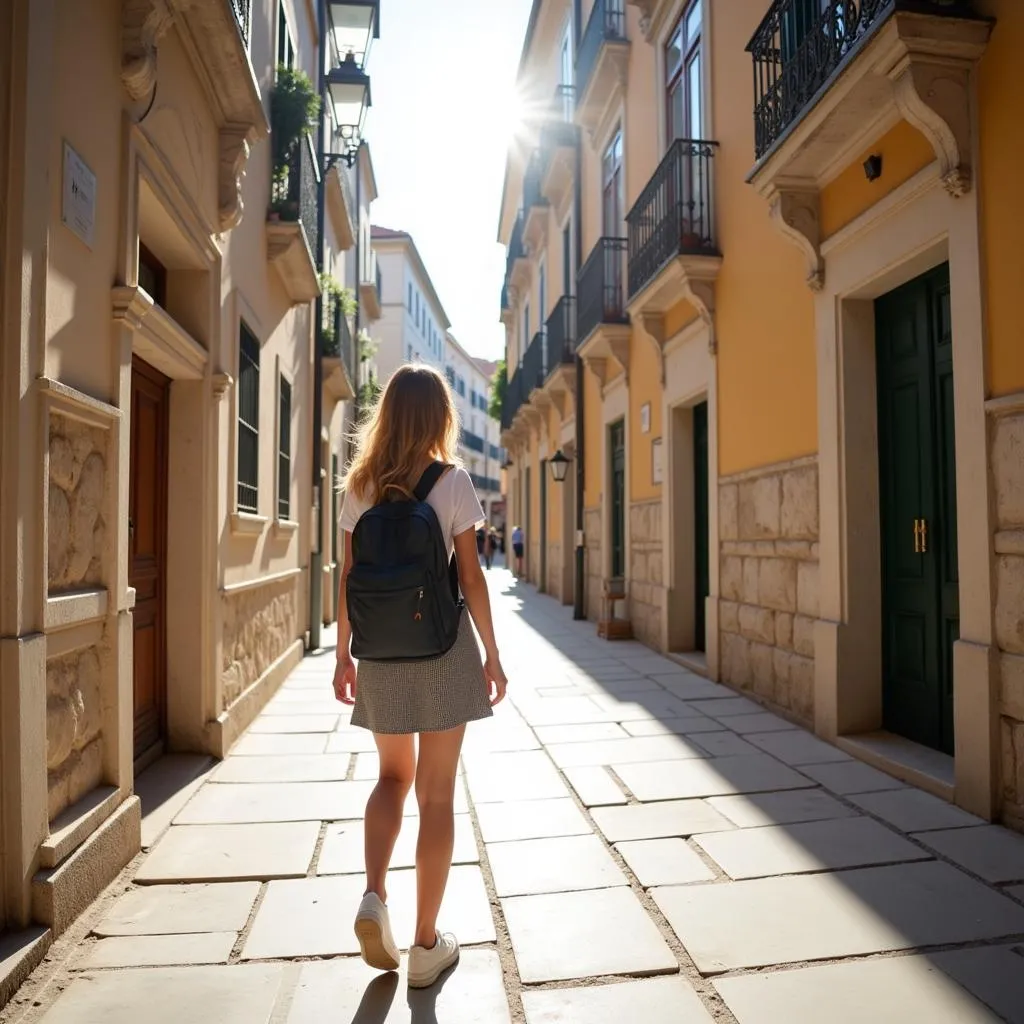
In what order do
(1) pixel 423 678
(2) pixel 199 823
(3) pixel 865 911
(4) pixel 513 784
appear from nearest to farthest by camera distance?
(1) pixel 423 678 < (3) pixel 865 911 < (2) pixel 199 823 < (4) pixel 513 784

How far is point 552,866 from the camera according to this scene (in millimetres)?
3268

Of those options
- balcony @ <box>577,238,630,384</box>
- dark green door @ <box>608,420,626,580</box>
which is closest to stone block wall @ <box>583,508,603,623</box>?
dark green door @ <box>608,420,626,580</box>

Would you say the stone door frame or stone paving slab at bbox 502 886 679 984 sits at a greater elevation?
the stone door frame

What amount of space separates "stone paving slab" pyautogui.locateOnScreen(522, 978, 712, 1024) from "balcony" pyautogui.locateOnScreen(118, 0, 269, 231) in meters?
3.64

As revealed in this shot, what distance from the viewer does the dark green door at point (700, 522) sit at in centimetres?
864

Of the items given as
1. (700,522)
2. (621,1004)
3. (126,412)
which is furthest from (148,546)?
(700,522)

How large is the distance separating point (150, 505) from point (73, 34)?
94.9 inches

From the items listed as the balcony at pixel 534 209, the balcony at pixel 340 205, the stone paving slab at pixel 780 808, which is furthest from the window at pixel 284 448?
the balcony at pixel 534 209

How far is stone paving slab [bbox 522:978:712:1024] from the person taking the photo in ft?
7.25

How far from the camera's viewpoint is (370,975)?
8.04 ft

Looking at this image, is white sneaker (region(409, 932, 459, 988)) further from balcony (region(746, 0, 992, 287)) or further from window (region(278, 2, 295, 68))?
window (region(278, 2, 295, 68))

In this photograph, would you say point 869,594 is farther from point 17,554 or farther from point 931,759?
point 17,554

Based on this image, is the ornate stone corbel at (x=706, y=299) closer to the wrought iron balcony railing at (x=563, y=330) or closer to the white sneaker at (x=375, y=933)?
the white sneaker at (x=375, y=933)

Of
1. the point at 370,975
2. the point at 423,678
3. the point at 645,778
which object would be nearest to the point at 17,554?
the point at 423,678
